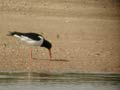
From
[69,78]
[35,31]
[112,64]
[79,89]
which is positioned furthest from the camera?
[35,31]

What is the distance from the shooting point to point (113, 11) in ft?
28.3

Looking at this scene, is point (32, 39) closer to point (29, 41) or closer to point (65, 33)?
point (29, 41)

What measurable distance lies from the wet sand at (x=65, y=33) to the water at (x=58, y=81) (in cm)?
167

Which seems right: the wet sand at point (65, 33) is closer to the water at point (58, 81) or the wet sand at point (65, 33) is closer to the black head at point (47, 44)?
the black head at point (47, 44)

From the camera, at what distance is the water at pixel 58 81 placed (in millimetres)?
4438

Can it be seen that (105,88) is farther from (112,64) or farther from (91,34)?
(91,34)

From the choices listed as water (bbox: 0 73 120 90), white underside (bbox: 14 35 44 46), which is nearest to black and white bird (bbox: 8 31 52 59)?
white underside (bbox: 14 35 44 46)

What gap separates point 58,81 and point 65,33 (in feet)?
10.6

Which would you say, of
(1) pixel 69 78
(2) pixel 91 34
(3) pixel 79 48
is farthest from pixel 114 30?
(1) pixel 69 78

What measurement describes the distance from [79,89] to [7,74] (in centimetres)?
72

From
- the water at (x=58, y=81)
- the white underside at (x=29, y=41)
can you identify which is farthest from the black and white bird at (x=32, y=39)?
the water at (x=58, y=81)

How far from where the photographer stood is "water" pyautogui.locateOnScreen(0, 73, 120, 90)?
444cm

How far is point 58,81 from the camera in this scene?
15.1 ft

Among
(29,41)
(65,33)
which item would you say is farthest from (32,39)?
(65,33)
